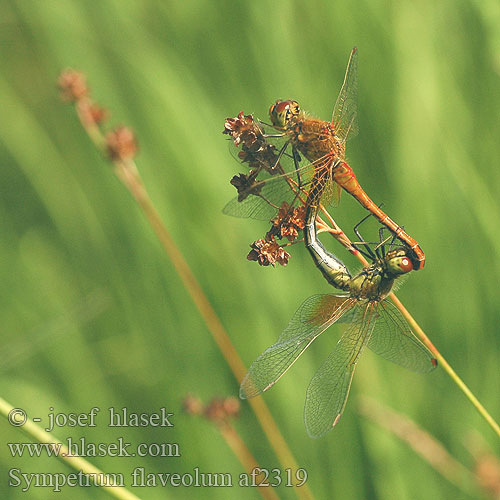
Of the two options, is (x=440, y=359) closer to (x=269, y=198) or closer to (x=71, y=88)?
(x=269, y=198)

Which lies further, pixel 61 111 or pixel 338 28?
pixel 61 111

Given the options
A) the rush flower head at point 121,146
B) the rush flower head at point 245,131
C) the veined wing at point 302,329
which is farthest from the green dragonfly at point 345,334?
the rush flower head at point 121,146

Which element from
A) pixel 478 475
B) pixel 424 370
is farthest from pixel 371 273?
pixel 478 475

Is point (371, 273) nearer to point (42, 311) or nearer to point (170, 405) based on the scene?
point (170, 405)

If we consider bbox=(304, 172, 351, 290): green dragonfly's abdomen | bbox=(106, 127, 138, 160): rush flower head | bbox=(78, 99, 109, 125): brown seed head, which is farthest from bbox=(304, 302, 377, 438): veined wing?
bbox=(78, 99, 109, 125): brown seed head

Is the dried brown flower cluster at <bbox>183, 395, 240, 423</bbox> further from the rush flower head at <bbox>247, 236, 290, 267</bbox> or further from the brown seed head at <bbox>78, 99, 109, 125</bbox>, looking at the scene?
the brown seed head at <bbox>78, 99, 109, 125</bbox>

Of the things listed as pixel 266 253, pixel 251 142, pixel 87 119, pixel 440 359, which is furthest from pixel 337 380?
pixel 87 119
